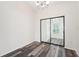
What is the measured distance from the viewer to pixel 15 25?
3.70 metres

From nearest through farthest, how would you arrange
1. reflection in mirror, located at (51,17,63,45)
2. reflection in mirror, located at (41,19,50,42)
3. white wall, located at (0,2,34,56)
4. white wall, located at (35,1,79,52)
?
white wall, located at (0,2,34,56), white wall, located at (35,1,79,52), reflection in mirror, located at (51,17,63,45), reflection in mirror, located at (41,19,50,42)

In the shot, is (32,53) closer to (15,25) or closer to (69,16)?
(15,25)

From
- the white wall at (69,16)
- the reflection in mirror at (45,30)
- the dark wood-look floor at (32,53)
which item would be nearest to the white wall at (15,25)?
the dark wood-look floor at (32,53)

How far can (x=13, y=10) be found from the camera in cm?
358

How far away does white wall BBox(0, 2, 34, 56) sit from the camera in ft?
10.1

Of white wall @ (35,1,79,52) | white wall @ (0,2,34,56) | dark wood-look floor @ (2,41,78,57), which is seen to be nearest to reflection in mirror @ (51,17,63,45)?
white wall @ (35,1,79,52)

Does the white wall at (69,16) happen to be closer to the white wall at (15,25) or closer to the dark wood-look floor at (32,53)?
the dark wood-look floor at (32,53)

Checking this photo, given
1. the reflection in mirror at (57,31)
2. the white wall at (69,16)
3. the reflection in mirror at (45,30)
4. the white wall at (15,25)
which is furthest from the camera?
the reflection in mirror at (45,30)

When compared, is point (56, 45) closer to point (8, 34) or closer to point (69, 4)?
point (69, 4)

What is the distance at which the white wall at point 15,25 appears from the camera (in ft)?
10.1

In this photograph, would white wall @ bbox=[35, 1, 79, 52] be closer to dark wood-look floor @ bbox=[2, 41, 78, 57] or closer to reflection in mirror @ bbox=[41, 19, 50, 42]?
dark wood-look floor @ bbox=[2, 41, 78, 57]

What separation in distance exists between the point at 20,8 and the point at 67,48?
9.41 ft

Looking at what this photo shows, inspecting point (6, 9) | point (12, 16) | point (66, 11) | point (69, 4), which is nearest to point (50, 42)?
point (66, 11)

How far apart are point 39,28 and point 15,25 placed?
1.85 metres
